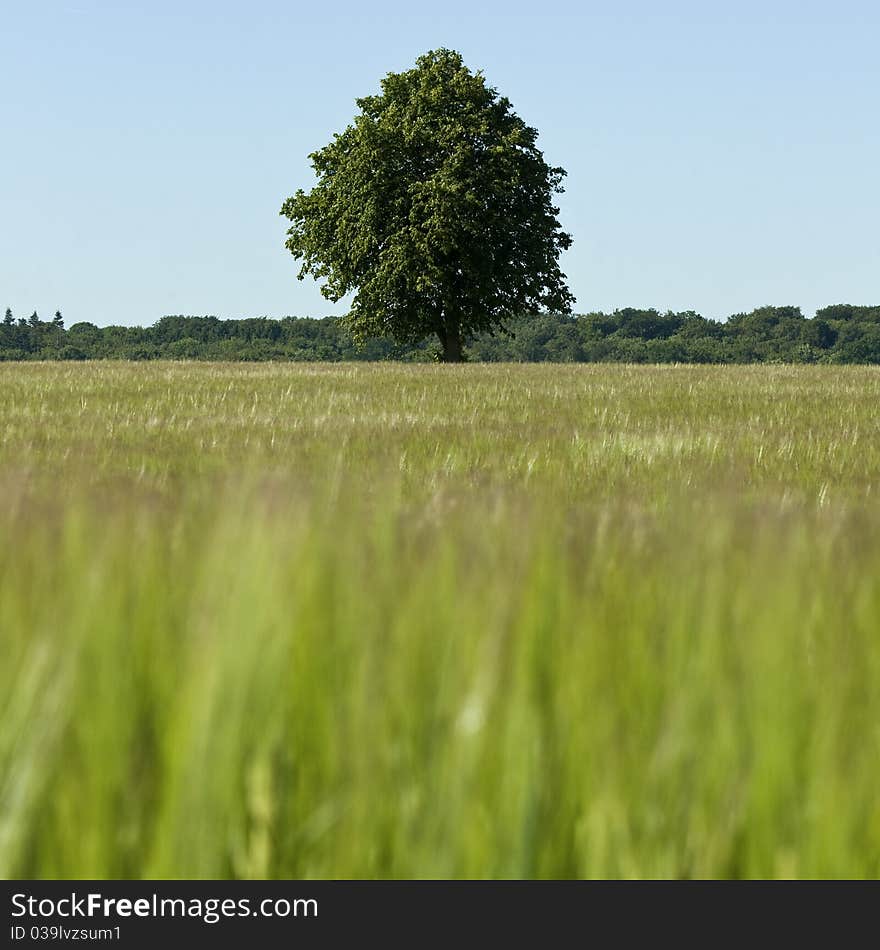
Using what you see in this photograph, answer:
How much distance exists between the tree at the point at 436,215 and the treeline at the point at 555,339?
253 feet

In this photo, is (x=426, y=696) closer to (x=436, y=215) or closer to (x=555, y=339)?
(x=436, y=215)

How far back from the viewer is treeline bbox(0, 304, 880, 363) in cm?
13062

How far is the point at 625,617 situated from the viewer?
5.15 ft

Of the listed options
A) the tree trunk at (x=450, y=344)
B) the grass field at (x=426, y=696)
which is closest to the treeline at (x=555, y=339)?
the tree trunk at (x=450, y=344)

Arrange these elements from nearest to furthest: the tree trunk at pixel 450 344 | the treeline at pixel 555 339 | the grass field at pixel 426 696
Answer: the grass field at pixel 426 696
the tree trunk at pixel 450 344
the treeline at pixel 555 339

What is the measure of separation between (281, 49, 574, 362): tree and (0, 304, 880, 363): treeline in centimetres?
7716

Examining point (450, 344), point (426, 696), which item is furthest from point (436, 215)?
point (426, 696)

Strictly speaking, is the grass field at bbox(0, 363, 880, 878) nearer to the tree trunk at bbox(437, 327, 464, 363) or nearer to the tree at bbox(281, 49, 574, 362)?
the tree at bbox(281, 49, 574, 362)

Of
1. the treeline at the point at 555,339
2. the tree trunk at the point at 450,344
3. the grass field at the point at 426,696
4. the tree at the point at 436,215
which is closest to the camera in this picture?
the grass field at the point at 426,696

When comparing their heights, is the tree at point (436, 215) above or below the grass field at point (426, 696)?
above

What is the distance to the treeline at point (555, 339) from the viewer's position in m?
131

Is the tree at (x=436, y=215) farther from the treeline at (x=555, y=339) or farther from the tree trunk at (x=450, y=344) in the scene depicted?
the treeline at (x=555, y=339)

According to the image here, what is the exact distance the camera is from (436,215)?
3881cm
